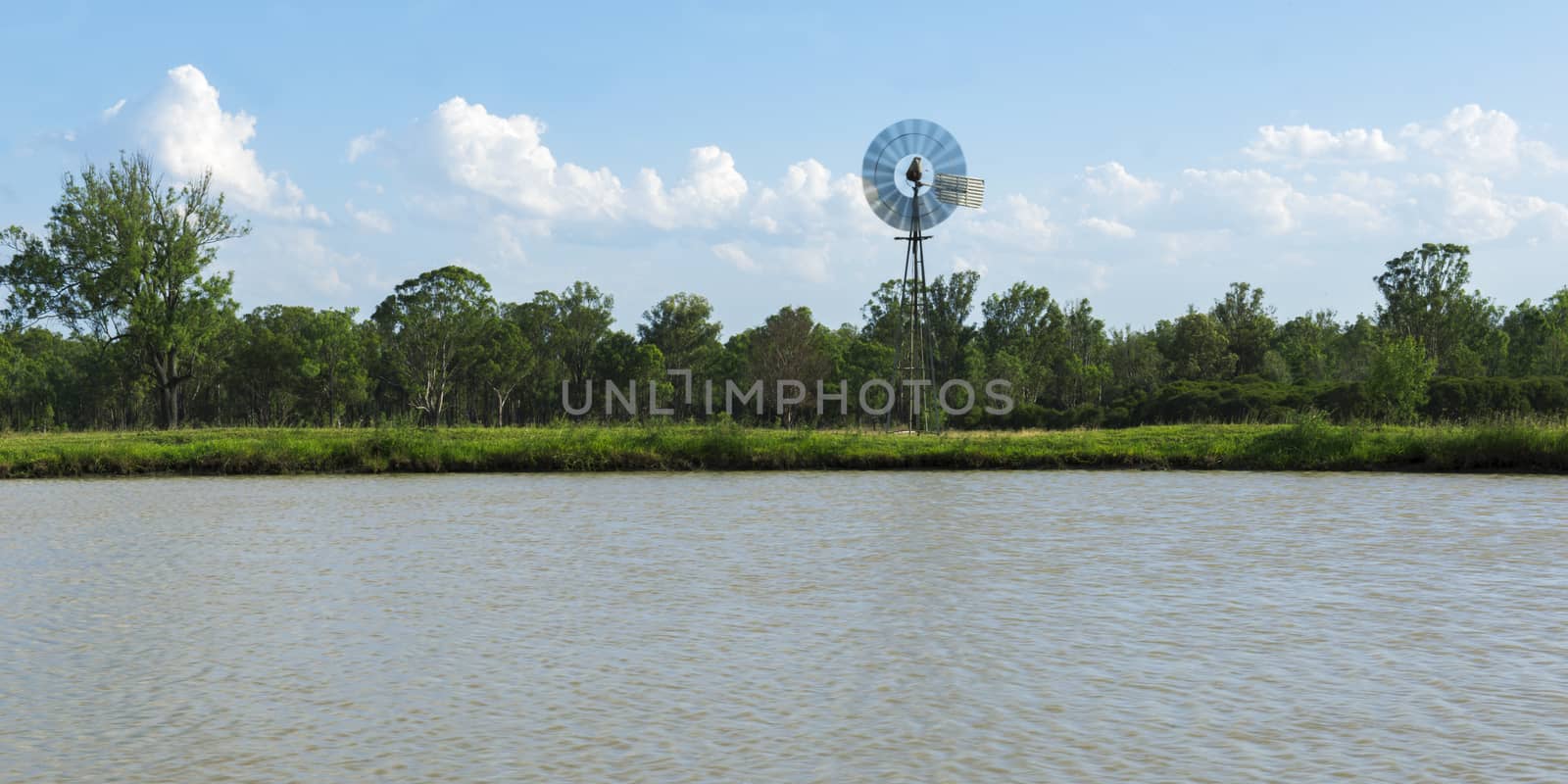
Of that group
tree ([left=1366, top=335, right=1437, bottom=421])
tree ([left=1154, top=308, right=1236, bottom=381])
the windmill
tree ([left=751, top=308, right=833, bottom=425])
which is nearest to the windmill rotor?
the windmill

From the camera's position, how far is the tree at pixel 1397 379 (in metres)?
44.2

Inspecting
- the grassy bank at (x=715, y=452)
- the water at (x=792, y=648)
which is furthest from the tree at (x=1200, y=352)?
the water at (x=792, y=648)

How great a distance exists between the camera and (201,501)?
23.9 m

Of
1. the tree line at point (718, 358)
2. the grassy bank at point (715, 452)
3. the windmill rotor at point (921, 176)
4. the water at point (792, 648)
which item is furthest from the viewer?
the tree line at point (718, 358)

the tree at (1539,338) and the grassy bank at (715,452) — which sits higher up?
the tree at (1539,338)

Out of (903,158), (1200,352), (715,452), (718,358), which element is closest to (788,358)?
(718,358)

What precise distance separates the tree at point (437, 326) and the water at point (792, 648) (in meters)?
55.4

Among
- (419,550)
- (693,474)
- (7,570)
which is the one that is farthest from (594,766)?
(693,474)

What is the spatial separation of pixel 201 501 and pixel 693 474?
1113 centimetres

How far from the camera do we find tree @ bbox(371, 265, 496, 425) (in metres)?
74.7

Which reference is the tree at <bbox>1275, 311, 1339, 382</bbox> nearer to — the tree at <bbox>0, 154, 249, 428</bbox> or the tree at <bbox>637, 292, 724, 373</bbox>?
the tree at <bbox>637, 292, 724, 373</bbox>

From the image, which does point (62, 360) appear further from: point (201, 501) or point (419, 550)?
point (419, 550)

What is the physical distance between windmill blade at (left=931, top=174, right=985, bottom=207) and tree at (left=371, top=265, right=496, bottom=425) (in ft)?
131

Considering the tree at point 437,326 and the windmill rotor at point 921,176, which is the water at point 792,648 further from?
the tree at point 437,326
